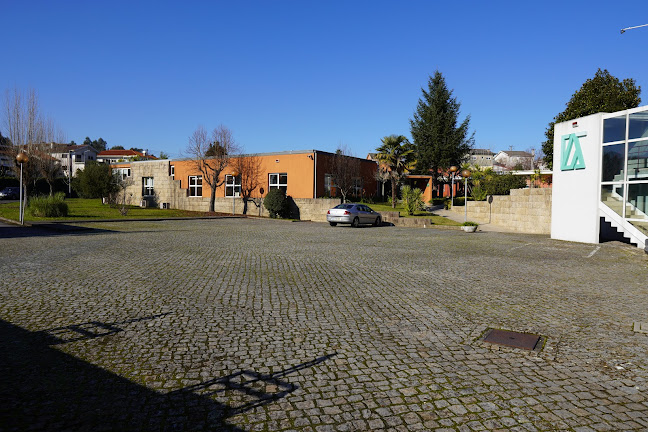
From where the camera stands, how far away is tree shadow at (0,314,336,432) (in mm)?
3162

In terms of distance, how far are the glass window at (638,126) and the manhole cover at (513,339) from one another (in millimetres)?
14059

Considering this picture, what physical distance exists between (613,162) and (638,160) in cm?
105

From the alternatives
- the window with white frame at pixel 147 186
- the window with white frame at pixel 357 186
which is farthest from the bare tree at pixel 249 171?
the window with white frame at pixel 147 186

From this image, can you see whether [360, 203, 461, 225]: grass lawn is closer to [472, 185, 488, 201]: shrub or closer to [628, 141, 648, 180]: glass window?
[472, 185, 488, 201]: shrub

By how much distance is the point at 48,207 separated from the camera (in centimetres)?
2700

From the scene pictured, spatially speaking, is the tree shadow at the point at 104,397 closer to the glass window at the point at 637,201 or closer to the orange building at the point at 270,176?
the glass window at the point at 637,201

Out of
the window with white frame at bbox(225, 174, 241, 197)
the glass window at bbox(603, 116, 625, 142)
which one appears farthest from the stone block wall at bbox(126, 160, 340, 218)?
the glass window at bbox(603, 116, 625, 142)

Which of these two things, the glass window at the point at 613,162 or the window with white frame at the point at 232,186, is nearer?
the glass window at the point at 613,162

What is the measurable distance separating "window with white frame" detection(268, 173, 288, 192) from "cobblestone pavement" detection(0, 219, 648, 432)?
25.9 m

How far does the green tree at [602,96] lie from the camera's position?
28984mm

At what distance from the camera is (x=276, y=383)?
3.93 metres

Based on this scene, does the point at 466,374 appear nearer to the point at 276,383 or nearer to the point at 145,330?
the point at 276,383

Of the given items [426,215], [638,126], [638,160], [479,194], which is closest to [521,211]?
[479,194]

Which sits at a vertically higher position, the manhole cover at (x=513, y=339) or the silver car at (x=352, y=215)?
the silver car at (x=352, y=215)
